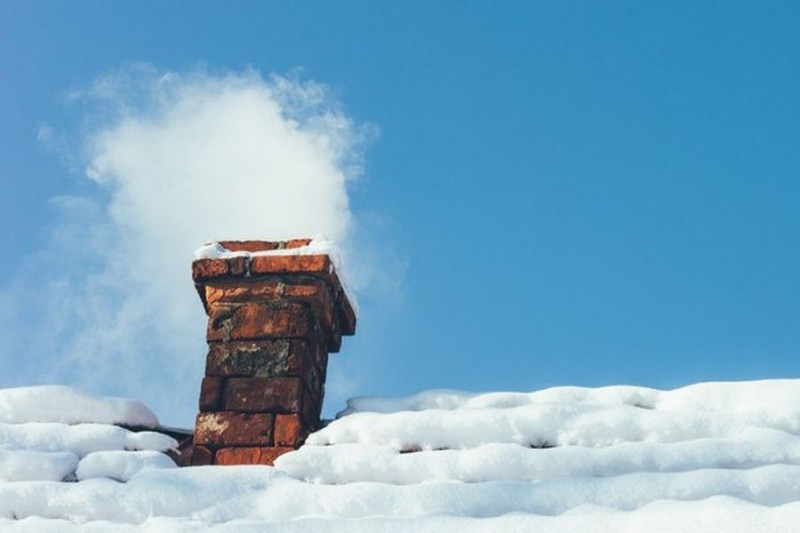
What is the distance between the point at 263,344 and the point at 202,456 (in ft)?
1.35

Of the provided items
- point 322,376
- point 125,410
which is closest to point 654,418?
point 322,376

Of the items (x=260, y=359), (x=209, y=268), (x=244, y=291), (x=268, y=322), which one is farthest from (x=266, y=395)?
(x=209, y=268)

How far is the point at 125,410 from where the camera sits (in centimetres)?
344

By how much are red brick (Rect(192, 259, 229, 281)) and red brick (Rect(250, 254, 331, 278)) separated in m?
0.10

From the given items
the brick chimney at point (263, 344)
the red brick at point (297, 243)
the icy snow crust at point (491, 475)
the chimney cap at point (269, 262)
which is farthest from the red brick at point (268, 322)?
the icy snow crust at point (491, 475)

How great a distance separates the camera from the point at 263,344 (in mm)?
3424

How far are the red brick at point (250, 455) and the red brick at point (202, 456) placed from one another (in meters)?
0.02

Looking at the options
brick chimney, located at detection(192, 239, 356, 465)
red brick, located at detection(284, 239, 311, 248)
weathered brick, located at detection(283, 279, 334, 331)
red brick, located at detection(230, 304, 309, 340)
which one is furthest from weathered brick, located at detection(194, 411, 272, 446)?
red brick, located at detection(284, 239, 311, 248)

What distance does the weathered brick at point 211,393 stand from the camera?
3330 millimetres

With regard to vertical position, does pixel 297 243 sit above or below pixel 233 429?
above

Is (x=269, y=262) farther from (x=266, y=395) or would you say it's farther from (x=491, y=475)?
(x=491, y=475)

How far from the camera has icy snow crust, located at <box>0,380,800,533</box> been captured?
246 centimetres

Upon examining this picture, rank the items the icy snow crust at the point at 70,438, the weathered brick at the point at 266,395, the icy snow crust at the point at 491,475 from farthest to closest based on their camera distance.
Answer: the weathered brick at the point at 266,395 < the icy snow crust at the point at 70,438 < the icy snow crust at the point at 491,475

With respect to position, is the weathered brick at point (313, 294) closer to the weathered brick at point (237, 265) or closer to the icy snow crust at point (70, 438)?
the weathered brick at point (237, 265)
